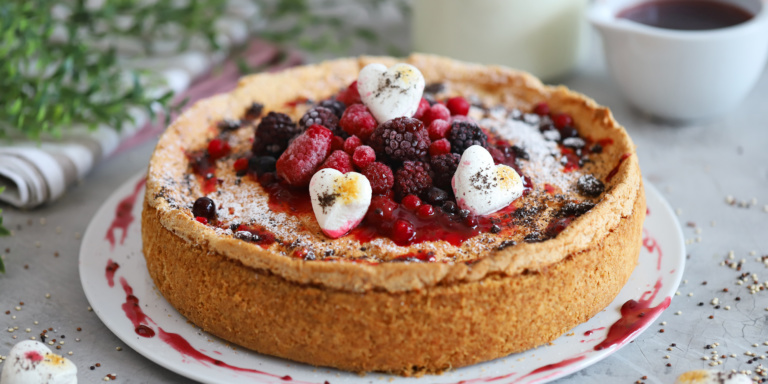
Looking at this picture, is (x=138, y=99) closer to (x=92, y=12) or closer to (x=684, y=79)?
(x=92, y=12)

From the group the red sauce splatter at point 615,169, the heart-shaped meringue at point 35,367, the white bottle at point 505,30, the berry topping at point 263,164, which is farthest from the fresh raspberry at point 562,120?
the heart-shaped meringue at point 35,367

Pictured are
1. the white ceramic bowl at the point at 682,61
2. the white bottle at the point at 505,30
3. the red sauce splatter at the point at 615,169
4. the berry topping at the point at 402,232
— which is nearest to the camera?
the berry topping at the point at 402,232

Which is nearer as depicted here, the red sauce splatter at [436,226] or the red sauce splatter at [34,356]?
the red sauce splatter at [34,356]

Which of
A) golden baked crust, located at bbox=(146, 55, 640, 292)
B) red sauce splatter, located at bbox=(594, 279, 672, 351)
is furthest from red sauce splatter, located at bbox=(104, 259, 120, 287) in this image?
red sauce splatter, located at bbox=(594, 279, 672, 351)

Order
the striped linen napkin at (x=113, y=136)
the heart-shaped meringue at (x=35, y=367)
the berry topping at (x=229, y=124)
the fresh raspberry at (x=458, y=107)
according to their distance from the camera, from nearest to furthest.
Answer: the heart-shaped meringue at (x=35, y=367) < the fresh raspberry at (x=458, y=107) < the berry topping at (x=229, y=124) < the striped linen napkin at (x=113, y=136)

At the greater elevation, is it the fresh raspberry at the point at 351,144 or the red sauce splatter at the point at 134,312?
the fresh raspberry at the point at 351,144

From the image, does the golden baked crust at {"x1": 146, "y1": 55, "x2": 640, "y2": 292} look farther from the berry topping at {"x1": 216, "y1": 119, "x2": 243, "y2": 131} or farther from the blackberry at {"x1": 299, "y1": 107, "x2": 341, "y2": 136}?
the blackberry at {"x1": 299, "y1": 107, "x2": 341, "y2": 136}

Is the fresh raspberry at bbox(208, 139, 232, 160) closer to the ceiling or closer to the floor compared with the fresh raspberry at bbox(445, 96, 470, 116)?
closer to the floor

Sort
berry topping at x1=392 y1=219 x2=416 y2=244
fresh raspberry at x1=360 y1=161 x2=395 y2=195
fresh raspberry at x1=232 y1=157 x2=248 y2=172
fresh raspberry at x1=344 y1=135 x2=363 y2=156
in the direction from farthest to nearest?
fresh raspberry at x1=232 y1=157 x2=248 y2=172, fresh raspberry at x1=344 y1=135 x2=363 y2=156, fresh raspberry at x1=360 y1=161 x2=395 y2=195, berry topping at x1=392 y1=219 x2=416 y2=244

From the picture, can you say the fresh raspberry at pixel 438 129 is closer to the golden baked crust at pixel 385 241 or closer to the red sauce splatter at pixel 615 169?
the golden baked crust at pixel 385 241
